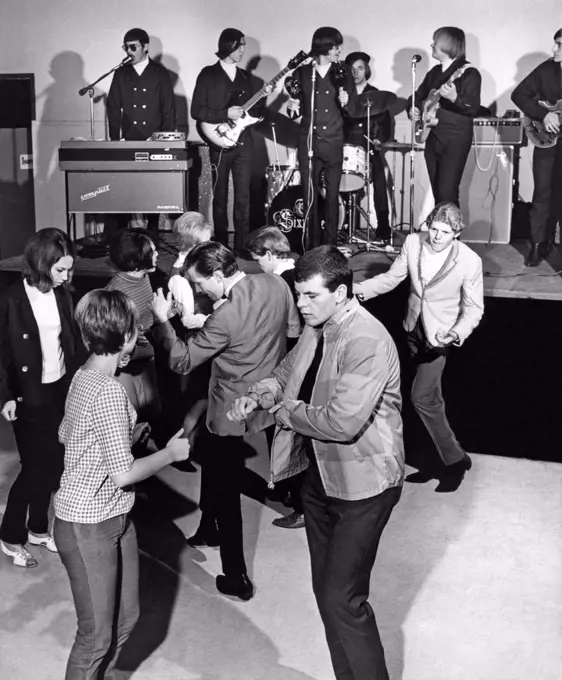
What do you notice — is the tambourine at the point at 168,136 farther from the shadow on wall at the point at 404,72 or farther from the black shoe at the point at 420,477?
the black shoe at the point at 420,477

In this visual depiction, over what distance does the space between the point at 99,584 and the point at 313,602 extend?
1.53m

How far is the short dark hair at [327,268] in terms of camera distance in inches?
129

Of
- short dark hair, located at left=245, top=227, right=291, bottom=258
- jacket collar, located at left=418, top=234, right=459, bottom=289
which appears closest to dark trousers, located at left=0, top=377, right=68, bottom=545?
short dark hair, located at left=245, top=227, right=291, bottom=258

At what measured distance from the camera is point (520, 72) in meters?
9.16

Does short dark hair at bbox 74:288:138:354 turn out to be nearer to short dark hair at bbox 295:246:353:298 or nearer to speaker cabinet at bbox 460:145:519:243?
short dark hair at bbox 295:246:353:298

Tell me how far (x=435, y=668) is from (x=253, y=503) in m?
1.85

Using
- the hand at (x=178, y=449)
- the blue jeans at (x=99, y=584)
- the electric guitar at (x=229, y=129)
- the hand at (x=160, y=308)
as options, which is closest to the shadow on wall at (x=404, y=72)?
the electric guitar at (x=229, y=129)

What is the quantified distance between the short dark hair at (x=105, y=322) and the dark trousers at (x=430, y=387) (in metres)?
2.65

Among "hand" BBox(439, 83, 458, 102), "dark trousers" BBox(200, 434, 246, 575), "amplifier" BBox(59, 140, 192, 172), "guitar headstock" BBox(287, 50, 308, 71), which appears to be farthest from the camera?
"amplifier" BBox(59, 140, 192, 172)

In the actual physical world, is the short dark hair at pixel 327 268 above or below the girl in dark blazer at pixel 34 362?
above

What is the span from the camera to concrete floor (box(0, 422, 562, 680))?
3875 mm

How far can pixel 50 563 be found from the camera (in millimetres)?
4723

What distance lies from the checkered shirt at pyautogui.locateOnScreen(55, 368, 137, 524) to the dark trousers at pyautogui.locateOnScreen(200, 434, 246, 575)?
1.19 meters

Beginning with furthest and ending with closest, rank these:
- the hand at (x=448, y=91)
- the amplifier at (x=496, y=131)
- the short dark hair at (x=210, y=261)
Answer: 1. the amplifier at (x=496, y=131)
2. the hand at (x=448, y=91)
3. the short dark hair at (x=210, y=261)
